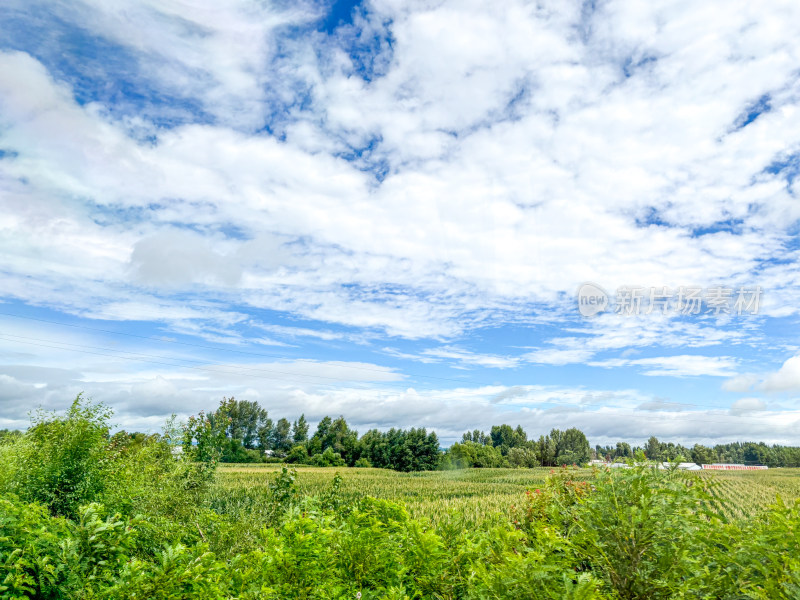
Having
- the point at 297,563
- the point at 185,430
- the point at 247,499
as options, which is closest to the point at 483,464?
the point at 247,499

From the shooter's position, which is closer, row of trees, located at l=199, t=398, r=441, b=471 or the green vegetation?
the green vegetation

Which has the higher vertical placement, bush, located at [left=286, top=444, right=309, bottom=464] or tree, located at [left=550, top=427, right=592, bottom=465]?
tree, located at [left=550, top=427, right=592, bottom=465]

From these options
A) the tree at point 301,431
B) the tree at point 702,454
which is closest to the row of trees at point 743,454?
the tree at point 702,454

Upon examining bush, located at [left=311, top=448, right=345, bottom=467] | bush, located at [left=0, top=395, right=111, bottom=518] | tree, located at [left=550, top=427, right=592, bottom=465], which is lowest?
bush, located at [left=311, top=448, right=345, bottom=467]

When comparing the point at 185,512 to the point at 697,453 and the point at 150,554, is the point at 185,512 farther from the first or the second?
the point at 697,453

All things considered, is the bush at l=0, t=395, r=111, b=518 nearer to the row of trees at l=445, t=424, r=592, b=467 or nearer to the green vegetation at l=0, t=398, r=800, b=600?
the green vegetation at l=0, t=398, r=800, b=600

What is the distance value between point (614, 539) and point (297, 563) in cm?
259

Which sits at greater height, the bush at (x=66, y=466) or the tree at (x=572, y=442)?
the tree at (x=572, y=442)

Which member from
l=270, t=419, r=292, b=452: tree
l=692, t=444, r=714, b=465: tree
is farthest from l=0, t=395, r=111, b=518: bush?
l=692, t=444, r=714, b=465: tree

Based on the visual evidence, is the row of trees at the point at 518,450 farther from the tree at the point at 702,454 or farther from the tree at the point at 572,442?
the tree at the point at 702,454

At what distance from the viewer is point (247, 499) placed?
81.8ft

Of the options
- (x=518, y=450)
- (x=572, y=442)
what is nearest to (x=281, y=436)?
(x=518, y=450)

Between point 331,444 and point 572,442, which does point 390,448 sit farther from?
point 572,442

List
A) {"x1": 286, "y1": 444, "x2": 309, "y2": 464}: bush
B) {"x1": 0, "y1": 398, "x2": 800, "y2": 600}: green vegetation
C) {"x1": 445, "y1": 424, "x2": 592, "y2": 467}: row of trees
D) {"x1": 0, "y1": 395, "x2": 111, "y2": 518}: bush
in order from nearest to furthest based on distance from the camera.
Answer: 1. {"x1": 0, "y1": 398, "x2": 800, "y2": 600}: green vegetation
2. {"x1": 0, "y1": 395, "x2": 111, "y2": 518}: bush
3. {"x1": 286, "y1": 444, "x2": 309, "y2": 464}: bush
4. {"x1": 445, "y1": 424, "x2": 592, "y2": 467}: row of trees
